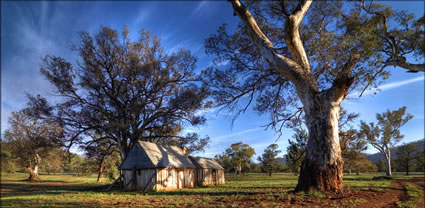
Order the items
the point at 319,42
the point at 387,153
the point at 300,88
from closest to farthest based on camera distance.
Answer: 1. the point at 300,88
2. the point at 319,42
3. the point at 387,153

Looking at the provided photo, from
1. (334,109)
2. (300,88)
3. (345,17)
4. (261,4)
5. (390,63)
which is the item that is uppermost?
(261,4)

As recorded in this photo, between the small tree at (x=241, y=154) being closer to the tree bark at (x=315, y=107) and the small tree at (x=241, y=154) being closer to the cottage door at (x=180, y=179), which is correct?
the cottage door at (x=180, y=179)

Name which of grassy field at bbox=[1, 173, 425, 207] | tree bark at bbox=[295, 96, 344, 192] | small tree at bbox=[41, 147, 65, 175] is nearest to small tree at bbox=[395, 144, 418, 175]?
grassy field at bbox=[1, 173, 425, 207]

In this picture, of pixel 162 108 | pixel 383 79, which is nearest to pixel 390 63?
pixel 383 79

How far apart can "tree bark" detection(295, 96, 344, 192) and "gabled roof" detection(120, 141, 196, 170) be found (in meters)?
13.4

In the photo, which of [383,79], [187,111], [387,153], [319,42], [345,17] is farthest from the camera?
[387,153]

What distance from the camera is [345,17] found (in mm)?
14906

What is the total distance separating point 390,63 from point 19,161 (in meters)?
57.3

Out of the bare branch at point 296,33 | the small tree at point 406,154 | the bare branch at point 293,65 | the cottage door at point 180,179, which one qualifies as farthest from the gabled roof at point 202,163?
the small tree at point 406,154

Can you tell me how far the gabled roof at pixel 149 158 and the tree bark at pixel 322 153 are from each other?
13.4 metres

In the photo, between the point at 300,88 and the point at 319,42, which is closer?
the point at 300,88

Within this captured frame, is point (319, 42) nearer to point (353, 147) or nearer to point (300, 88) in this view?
point (300, 88)

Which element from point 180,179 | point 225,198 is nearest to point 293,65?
point 225,198

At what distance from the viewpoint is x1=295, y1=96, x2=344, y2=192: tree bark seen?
1023cm
